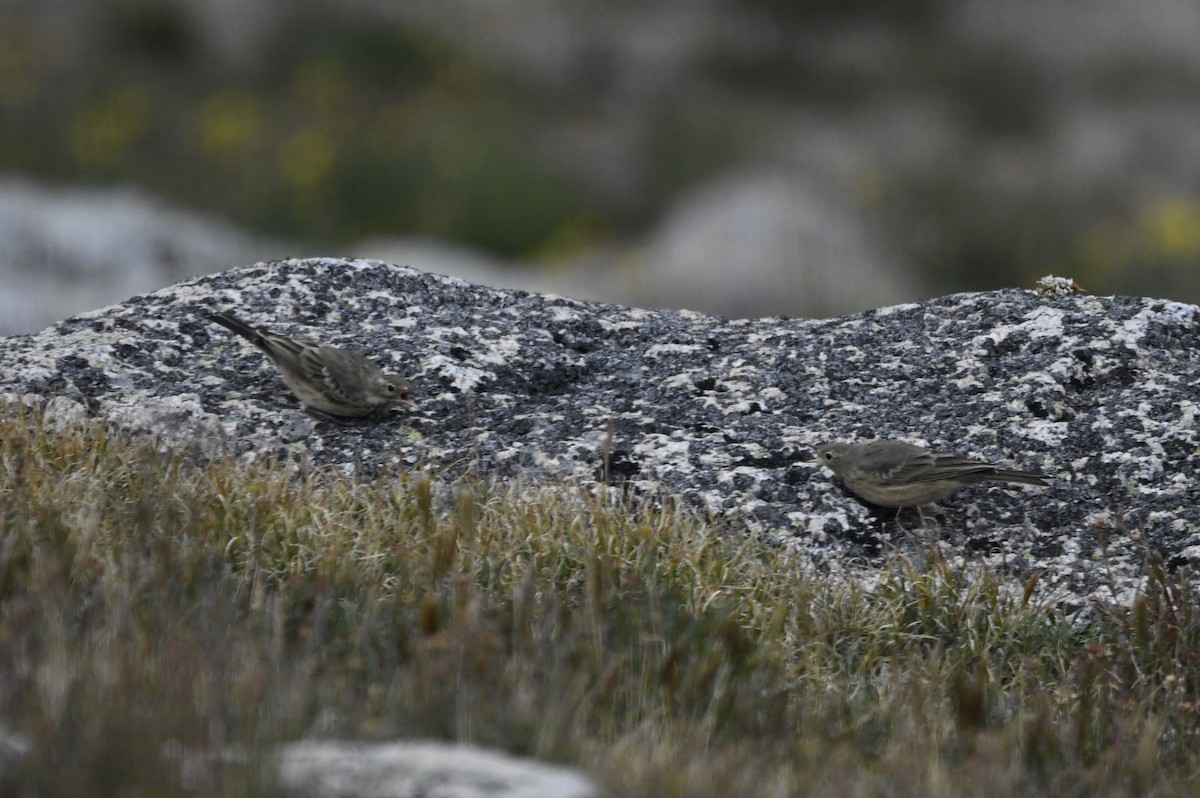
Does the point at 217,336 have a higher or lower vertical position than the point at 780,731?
higher

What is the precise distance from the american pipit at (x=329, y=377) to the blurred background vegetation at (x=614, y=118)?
36.7 feet

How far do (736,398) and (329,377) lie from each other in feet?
5.71

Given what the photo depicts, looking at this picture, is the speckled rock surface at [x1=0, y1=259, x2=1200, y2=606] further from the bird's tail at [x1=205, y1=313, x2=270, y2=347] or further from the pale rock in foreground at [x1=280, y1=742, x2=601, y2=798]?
the pale rock in foreground at [x1=280, y1=742, x2=601, y2=798]

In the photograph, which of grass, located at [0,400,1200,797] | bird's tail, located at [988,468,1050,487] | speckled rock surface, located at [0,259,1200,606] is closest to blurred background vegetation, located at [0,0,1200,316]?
speckled rock surface, located at [0,259,1200,606]

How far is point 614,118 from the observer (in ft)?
73.9

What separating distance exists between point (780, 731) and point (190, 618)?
1.74 metres

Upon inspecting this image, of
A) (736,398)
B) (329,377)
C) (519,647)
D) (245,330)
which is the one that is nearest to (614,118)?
(736,398)

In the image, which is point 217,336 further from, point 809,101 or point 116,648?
point 809,101

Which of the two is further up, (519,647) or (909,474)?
(909,474)

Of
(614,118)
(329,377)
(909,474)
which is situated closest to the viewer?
(909,474)

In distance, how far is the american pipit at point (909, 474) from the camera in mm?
5238

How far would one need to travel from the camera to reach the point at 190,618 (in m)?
4.07

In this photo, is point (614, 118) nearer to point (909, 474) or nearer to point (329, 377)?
point (329, 377)

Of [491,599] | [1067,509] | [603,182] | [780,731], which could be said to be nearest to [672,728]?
[780,731]
